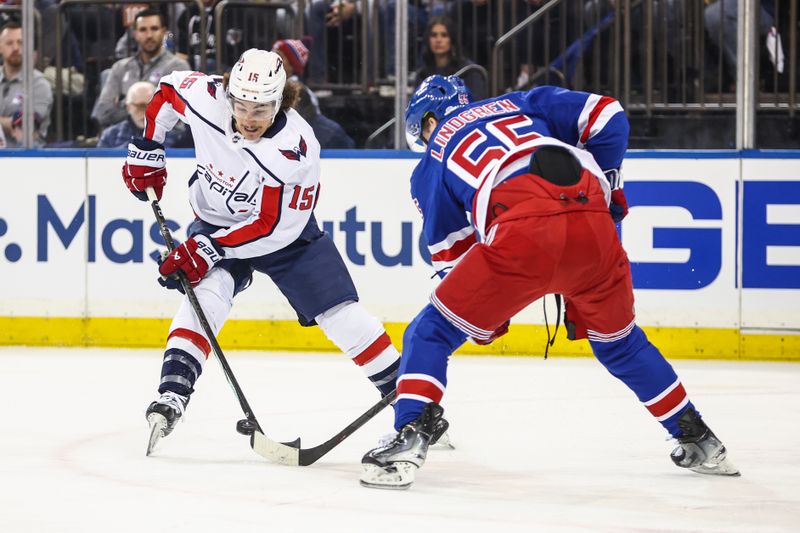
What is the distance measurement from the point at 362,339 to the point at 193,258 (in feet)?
1.80

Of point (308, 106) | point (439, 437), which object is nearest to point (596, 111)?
point (439, 437)

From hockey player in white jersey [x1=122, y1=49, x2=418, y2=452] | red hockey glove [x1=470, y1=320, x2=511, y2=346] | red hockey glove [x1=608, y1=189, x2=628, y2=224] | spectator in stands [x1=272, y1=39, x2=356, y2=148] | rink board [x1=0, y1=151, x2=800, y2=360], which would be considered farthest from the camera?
spectator in stands [x1=272, y1=39, x2=356, y2=148]

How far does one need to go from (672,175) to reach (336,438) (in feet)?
9.12

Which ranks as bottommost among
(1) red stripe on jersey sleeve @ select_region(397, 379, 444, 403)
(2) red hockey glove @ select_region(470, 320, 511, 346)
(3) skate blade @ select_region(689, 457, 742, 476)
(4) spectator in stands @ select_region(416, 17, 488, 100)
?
(3) skate blade @ select_region(689, 457, 742, 476)

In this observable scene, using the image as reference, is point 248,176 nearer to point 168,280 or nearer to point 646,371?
point 168,280

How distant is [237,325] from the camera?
6.15 meters

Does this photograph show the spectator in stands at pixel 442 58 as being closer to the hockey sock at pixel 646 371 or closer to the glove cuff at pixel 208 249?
the glove cuff at pixel 208 249

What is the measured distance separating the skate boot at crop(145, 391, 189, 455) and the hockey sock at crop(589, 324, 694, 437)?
3.70 feet

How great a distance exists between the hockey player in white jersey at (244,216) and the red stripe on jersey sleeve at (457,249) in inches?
24.4

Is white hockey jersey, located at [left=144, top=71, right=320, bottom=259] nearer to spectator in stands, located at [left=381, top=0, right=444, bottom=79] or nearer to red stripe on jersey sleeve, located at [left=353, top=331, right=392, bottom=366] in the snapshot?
red stripe on jersey sleeve, located at [left=353, top=331, right=392, bottom=366]

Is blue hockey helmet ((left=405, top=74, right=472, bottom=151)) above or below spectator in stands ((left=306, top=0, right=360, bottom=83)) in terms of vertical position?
below

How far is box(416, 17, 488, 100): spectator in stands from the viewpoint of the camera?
645 cm

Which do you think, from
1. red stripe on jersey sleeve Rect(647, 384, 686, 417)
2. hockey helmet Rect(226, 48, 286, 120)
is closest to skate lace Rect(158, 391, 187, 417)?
hockey helmet Rect(226, 48, 286, 120)

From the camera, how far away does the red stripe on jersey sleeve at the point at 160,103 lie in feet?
13.0
